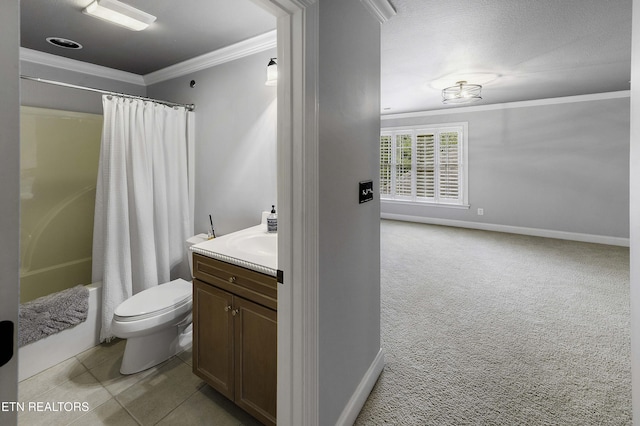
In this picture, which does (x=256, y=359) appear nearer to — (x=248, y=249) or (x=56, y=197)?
(x=248, y=249)

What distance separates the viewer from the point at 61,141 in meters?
2.85

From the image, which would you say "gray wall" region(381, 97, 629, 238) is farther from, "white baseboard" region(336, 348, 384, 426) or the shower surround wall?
the shower surround wall

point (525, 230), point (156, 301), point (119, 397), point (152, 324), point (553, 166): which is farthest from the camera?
point (525, 230)

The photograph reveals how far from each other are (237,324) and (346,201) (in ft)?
2.69

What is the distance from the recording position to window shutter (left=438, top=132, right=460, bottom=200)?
20.3ft

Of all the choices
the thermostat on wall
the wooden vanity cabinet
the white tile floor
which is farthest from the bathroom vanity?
the thermostat on wall

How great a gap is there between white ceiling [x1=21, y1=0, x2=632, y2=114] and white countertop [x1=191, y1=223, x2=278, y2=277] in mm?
1376

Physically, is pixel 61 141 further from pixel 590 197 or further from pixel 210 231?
pixel 590 197

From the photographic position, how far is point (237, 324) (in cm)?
154

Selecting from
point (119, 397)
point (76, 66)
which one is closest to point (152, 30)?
point (76, 66)

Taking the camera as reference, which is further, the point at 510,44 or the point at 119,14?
the point at 510,44

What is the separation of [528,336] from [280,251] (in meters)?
2.27

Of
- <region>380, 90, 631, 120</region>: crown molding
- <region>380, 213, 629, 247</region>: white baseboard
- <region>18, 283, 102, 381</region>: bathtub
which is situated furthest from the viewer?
→ <region>380, 213, 629, 247</region>: white baseboard

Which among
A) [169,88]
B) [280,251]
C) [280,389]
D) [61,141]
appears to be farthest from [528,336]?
[61,141]
